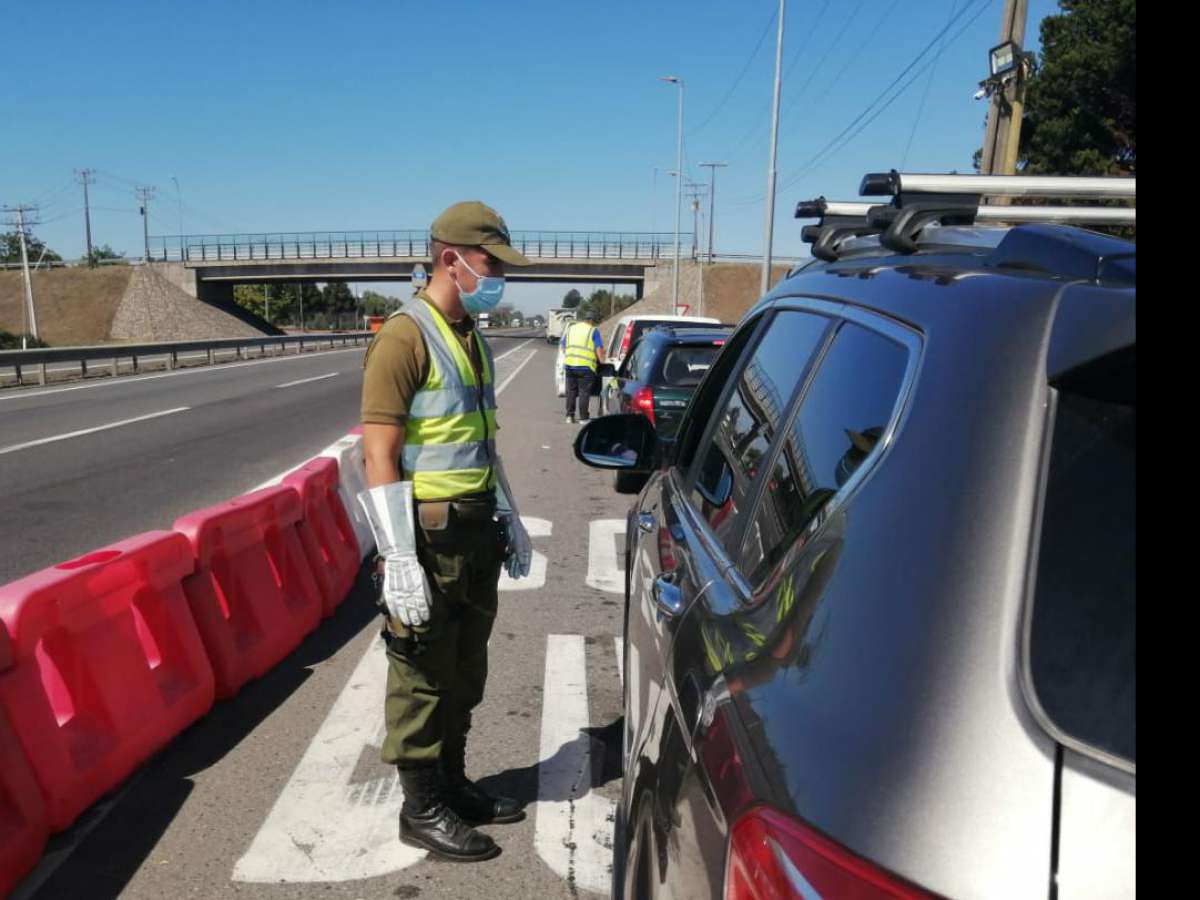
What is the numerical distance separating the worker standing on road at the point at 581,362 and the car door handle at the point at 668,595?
48.6ft

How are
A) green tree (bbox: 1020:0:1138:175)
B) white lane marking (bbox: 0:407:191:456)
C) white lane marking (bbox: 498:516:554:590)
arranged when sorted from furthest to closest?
green tree (bbox: 1020:0:1138:175) → white lane marking (bbox: 0:407:191:456) → white lane marking (bbox: 498:516:554:590)

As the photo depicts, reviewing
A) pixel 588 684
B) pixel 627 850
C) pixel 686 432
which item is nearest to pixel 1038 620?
pixel 627 850

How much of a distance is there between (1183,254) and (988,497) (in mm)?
353

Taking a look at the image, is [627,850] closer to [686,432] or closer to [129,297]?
[686,432]

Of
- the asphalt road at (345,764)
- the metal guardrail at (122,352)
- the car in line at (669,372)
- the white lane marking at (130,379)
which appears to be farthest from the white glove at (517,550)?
the metal guardrail at (122,352)

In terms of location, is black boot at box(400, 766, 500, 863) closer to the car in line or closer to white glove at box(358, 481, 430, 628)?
white glove at box(358, 481, 430, 628)

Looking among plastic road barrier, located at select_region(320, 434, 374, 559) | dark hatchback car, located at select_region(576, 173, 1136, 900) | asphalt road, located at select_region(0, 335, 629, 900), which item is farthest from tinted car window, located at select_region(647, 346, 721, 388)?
dark hatchback car, located at select_region(576, 173, 1136, 900)

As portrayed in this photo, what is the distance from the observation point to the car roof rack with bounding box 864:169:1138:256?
2451 mm

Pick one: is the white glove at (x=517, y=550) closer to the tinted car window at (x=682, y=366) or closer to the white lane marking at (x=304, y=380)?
the tinted car window at (x=682, y=366)

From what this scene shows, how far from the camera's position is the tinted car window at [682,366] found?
1135 cm

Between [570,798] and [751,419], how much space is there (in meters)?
1.87

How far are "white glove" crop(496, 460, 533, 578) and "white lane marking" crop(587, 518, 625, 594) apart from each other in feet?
10.2

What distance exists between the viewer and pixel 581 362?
704 inches

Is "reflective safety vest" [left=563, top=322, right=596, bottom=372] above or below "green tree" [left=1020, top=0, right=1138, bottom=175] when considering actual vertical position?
below
